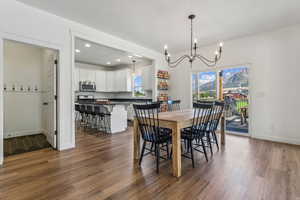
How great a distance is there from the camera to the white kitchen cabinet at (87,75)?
21.7 feet

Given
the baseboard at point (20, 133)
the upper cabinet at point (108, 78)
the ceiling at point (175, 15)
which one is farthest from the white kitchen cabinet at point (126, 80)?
the baseboard at point (20, 133)

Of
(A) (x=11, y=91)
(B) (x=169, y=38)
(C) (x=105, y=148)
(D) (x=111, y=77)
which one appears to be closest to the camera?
(C) (x=105, y=148)

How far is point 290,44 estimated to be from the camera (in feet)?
11.5

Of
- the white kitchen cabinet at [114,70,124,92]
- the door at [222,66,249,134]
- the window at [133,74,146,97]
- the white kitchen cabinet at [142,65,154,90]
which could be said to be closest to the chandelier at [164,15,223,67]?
the door at [222,66,249,134]

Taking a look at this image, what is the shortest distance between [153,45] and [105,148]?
3382mm

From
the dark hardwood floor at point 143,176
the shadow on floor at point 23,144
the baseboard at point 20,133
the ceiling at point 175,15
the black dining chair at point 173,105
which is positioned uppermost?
the ceiling at point 175,15

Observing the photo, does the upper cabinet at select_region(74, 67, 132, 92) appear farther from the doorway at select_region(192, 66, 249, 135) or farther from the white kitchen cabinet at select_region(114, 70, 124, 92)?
the doorway at select_region(192, 66, 249, 135)

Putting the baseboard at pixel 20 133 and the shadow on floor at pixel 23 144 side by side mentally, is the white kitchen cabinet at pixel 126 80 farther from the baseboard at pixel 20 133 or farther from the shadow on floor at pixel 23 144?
the shadow on floor at pixel 23 144

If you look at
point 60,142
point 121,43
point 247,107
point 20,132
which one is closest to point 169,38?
point 121,43

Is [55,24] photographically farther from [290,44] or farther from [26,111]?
[290,44]

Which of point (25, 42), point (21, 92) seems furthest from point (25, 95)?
point (25, 42)

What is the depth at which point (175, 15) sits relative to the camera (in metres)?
2.98

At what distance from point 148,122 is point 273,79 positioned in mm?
3516

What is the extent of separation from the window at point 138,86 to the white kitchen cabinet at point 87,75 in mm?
1961
